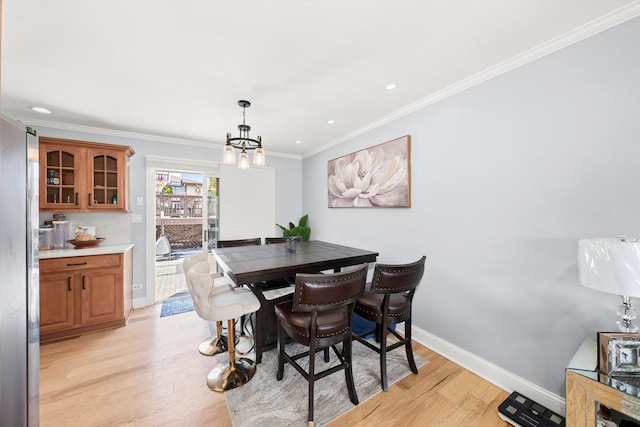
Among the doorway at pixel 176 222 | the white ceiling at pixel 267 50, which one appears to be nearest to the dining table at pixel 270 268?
the white ceiling at pixel 267 50

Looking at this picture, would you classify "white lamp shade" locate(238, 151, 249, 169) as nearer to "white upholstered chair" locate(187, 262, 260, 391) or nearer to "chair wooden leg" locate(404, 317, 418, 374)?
"white upholstered chair" locate(187, 262, 260, 391)

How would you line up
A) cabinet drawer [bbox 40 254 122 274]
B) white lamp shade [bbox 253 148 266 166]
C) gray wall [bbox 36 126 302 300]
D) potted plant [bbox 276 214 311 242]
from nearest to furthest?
white lamp shade [bbox 253 148 266 166] < cabinet drawer [bbox 40 254 122 274] < gray wall [bbox 36 126 302 300] < potted plant [bbox 276 214 311 242]

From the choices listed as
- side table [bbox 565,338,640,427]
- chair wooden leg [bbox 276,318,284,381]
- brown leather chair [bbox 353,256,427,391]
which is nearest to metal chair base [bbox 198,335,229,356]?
chair wooden leg [bbox 276,318,284,381]

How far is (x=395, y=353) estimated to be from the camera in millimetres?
2537

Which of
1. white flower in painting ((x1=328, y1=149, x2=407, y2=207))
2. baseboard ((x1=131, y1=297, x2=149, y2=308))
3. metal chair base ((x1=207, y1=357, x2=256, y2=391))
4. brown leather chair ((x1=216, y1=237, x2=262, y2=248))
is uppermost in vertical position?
white flower in painting ((x1=328, y1=149, x2=407, y2=207))

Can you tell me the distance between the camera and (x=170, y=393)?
203 cm

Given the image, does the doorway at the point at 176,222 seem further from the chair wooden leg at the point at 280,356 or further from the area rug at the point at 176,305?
the chair wooden leg at the point at 280,356

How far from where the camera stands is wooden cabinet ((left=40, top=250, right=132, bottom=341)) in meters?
2.75

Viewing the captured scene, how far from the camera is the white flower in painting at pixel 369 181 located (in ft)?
9.72

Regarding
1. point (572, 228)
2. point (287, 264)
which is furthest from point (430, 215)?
point (287, 264)

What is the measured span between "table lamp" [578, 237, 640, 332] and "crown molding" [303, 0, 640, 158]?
137cm

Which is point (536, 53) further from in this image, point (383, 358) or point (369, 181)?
point (383, 358)

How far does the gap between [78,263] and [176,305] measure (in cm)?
132

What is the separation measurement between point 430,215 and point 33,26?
3339 mm
